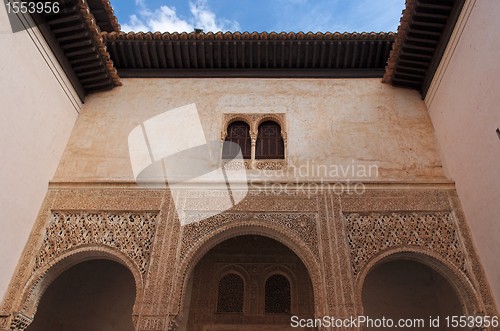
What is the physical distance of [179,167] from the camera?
500 centimetres

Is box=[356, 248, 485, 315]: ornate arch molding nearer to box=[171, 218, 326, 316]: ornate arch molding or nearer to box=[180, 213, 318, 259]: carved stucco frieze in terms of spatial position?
box=[171, 218, 326, 316]: ornate arch molding

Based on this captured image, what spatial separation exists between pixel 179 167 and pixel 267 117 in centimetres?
146

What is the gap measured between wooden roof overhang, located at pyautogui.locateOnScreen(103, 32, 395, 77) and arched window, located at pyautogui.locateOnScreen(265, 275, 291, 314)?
313 centimetres

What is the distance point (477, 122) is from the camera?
4.12 meters

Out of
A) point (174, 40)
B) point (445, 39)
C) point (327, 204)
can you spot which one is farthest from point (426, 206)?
point (174, 40)

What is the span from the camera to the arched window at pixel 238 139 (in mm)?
5219

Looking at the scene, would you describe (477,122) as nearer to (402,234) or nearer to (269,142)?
(402,234)

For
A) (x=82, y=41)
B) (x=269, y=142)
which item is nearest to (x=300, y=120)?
(x=269, y=142)

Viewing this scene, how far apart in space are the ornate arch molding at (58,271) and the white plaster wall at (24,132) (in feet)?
0.79

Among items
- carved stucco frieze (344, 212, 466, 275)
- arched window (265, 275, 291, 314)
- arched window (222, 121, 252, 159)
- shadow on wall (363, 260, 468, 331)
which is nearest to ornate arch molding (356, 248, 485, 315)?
carved stucco frieze (344, 212, 466, 275)

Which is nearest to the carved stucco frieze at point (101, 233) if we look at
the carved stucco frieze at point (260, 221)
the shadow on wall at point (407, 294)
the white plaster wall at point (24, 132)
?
the white plaster wall at point (24, 132)

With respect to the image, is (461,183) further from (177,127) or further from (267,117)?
(177,127)

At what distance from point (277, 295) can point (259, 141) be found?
7.45 ft

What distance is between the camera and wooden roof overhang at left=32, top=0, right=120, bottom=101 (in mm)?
4816
